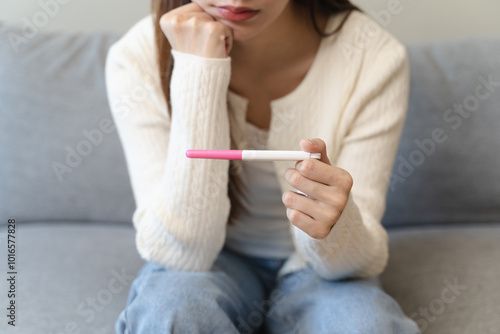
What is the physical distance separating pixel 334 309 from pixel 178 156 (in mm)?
325

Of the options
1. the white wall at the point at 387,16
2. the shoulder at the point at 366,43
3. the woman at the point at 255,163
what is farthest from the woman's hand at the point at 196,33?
the white wall at the point at 387,16

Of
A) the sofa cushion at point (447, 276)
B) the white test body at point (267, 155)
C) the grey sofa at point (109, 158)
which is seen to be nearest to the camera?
the white test body at point (267, 155)

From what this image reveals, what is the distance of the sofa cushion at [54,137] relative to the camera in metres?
1.19

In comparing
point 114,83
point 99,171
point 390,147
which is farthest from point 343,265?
point 99,171

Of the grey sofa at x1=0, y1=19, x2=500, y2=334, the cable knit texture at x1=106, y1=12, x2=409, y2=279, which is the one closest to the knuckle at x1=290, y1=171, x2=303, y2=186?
the cable knit texture at x1=106, y1=12, x2=409, y2=279

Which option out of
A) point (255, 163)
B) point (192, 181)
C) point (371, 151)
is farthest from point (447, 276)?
point (192, 181)

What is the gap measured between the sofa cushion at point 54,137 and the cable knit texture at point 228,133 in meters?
0.24

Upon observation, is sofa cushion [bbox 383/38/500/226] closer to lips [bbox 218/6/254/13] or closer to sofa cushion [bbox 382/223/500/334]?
sofa cushion [bbox 382/223/500/334]

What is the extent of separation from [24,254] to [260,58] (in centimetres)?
62

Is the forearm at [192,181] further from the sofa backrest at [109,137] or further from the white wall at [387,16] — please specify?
the white wall at [387,16]

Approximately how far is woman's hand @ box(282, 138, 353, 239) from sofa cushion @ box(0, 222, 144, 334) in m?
0.43

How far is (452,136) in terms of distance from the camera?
1.17 m

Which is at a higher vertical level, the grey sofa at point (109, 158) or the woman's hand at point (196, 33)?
the woman's hand at point (196, 33)

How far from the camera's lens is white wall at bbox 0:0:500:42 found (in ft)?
4.67
